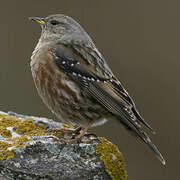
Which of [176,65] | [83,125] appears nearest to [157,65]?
[176,65]

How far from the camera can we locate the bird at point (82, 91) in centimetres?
637

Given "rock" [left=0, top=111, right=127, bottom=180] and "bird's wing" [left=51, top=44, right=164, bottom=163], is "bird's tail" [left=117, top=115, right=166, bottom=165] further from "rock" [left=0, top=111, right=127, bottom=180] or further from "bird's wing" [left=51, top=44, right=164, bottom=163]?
"rock" [left=0, top=111, right=127, bottom=180]

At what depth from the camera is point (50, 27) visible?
761 cm

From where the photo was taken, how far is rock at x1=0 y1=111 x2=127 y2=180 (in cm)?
521

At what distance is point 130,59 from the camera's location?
39.3 ft

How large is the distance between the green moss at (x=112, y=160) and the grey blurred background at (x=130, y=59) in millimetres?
5041

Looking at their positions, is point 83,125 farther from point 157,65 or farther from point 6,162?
point 157,65

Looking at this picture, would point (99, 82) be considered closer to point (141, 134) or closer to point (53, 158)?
point (141, 134)

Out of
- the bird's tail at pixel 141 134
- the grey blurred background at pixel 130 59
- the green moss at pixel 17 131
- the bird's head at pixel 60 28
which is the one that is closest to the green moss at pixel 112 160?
the bird's tail at pixel 141 134

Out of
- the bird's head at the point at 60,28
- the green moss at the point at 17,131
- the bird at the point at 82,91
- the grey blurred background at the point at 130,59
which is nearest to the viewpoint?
the green moss at the point at 17,131

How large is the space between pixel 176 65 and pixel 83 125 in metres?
6.04

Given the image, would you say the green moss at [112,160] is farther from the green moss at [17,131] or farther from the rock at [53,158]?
the green moss at [17,131]

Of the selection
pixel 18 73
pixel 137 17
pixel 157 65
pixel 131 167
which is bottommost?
pixel 131 167

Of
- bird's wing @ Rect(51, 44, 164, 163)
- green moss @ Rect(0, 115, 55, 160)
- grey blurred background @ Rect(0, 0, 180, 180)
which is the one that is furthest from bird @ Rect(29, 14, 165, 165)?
grey blurred background @ Rect(0, 0, 180, 180)
